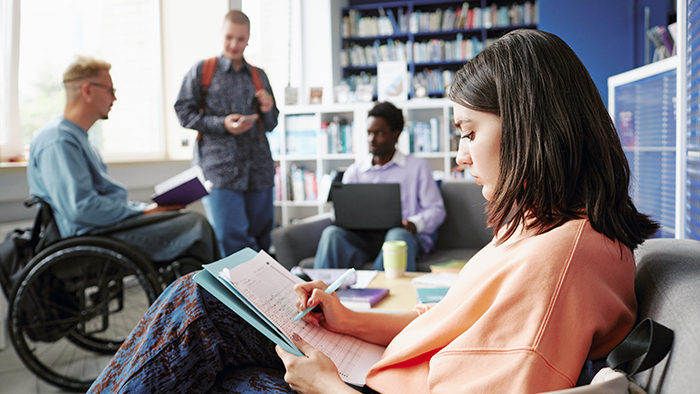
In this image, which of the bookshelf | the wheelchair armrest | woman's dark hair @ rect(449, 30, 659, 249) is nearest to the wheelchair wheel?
the wheelchair armrest

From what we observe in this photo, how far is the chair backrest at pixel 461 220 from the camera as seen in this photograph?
2635mm

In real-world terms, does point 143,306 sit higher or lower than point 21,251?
lower

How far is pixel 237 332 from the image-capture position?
1000mm

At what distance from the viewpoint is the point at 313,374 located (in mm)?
859

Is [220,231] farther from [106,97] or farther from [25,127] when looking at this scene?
[25,127]

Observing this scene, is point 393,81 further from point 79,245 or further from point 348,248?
point 79,245

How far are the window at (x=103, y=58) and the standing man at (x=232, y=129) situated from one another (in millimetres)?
463

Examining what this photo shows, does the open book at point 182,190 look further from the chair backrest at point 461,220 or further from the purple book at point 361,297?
the chair backrest at point 461,220

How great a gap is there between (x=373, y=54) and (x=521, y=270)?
Answer: 570 cm

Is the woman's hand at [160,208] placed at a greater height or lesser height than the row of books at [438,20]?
lesser

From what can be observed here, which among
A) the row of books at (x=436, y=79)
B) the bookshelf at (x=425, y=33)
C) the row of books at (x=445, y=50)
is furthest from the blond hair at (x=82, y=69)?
the row of books at (x=445, y=50)

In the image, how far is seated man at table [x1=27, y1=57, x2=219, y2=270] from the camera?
6.45ft

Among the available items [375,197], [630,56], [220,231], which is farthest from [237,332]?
[630,56]

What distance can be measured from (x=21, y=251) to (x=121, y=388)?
4.58 feet
